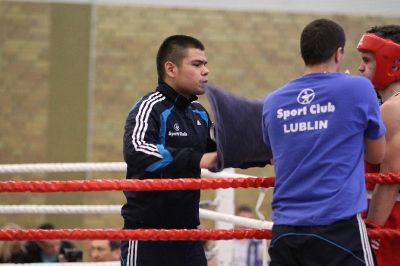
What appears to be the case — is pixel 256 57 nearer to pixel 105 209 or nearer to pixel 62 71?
pixel 62 71

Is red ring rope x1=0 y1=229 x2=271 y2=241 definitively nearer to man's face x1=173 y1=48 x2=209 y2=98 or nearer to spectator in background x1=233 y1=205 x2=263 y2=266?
man's face x1=173 y1=48 x2=209 y2=98

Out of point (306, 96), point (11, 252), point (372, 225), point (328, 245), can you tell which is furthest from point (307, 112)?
point (11, 252)

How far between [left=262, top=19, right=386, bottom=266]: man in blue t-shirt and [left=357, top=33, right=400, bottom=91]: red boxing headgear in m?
0.46

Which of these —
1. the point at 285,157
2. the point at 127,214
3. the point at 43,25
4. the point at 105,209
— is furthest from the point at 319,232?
the point at 43,25

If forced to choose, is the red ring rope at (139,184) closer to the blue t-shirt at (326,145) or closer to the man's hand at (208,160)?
the man's hand at (208,160)

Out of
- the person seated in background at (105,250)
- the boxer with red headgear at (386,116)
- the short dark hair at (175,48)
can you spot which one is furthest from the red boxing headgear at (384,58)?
the person seated in background at (105,250)

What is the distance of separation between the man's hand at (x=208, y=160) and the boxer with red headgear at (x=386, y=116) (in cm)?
68

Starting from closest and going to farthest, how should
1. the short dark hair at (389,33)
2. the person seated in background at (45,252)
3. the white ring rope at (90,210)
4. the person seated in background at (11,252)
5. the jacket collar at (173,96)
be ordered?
1. the short dark hair at (389,33)
2. the jacket collar at (173,96)
3. the white ring rope at (90,210)
4. the person seated in background at (11,252)
5. the person seated in background at (45,252)

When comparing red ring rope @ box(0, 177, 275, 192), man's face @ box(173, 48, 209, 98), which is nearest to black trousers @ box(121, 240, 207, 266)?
red ring rope @ box(0, 177, 275, 192)

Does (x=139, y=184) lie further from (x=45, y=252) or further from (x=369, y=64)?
(x=45, y=252)

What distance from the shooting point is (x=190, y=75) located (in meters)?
3.03

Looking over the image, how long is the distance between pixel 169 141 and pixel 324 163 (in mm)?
956

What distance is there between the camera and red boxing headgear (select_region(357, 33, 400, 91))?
103 inches

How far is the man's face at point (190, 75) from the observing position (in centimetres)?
301
